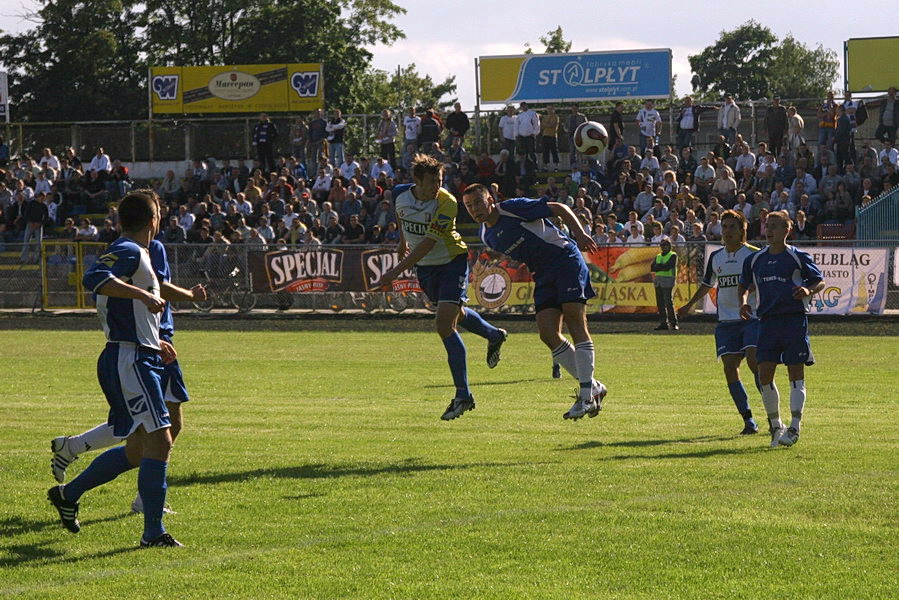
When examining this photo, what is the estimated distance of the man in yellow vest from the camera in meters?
25.7

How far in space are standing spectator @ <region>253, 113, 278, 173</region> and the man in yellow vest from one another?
15384 mm

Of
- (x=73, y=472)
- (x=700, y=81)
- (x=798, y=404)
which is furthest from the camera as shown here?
(x=700, y=81)

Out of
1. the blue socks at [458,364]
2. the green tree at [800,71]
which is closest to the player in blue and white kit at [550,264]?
the blue socks at [458,364]

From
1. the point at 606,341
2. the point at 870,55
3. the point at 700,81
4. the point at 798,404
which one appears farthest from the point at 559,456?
the point at 700,81

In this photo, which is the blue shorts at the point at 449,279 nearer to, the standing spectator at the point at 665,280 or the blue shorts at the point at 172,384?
the blue shorts at the point at 172,384

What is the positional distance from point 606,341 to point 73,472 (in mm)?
15301

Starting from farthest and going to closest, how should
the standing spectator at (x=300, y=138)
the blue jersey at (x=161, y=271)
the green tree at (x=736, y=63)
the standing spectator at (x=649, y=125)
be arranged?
the green tree at (x=736, y=63)
the standing spectator at (x=300, y=138)
the standing spectator at (x=649, y=125)
the blue jersey at (x=161, y=271)

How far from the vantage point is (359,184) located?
3522cm

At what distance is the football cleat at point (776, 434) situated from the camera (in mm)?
10211

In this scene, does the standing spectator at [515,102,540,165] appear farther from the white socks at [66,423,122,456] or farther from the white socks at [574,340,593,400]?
the white socks at [66,423,122,456]

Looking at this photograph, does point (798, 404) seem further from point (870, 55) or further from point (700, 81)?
point (700, 81)

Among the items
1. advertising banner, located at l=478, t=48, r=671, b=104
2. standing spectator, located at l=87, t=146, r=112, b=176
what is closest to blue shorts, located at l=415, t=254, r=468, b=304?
advertising banner, located at l=478, t=48, r=671, b=104

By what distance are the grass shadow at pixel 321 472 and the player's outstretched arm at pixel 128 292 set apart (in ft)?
8.05

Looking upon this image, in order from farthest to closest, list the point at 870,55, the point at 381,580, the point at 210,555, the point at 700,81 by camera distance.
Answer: the point at 700,81, the point at 870,55, the point at 210,555, the point at 381,580
